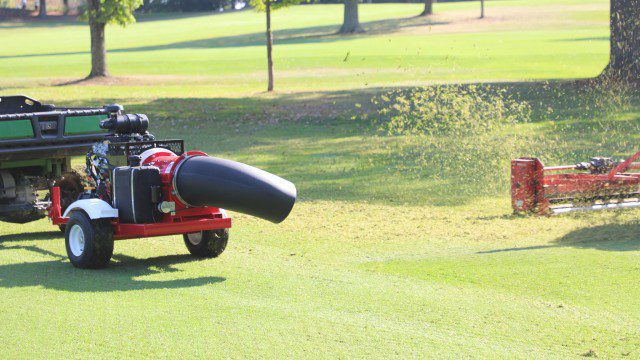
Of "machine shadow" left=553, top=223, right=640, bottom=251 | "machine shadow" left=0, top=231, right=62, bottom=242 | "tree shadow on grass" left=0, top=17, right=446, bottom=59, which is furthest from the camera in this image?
"tree shadow on grass" left=0, top=17, right=446, bottom=59

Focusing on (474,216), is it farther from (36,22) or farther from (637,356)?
(36,22)

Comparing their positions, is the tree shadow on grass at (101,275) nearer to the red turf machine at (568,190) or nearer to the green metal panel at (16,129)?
the green metal panel at (16,129)

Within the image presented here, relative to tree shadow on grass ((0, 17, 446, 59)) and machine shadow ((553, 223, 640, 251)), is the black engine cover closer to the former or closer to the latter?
machine shadow ((553, 223, 640, 251))

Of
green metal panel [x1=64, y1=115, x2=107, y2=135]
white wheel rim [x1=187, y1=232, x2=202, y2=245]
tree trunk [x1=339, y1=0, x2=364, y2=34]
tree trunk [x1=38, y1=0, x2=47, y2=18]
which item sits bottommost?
white wheel rim [x1=187, y1=232, x2=202, y2=245]

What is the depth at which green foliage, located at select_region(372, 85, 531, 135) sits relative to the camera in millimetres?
19500

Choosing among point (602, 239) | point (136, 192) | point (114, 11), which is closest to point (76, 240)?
point (136, 192)

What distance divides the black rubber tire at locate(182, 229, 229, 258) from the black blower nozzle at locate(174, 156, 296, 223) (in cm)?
102

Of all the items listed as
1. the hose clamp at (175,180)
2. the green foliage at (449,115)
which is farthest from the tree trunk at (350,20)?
the hose clamp at (175,180)

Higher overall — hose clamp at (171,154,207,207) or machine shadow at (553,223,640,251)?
hose clamp at (171,154,207,207)

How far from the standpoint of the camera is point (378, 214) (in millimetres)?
13062

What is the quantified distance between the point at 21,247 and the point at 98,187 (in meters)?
1.47

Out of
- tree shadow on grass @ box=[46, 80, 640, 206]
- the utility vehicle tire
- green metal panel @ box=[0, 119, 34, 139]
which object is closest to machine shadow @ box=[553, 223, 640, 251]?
tree shadow on grass @ box=[46, 80, 640, 206]

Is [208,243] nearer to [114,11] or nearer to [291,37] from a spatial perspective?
[114,11]

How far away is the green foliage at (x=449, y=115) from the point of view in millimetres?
19500
